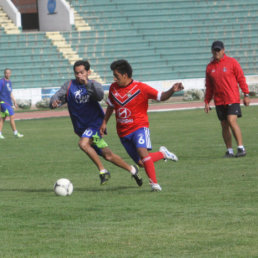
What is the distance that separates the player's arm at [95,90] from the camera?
396 inches

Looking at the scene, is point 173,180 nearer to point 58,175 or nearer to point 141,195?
point 141,195

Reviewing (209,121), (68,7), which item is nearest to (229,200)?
(209,121)

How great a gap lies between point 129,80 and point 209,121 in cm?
1376

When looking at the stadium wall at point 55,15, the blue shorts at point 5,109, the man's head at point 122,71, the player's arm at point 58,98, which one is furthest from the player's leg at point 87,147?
the stadium wall at point 55,15

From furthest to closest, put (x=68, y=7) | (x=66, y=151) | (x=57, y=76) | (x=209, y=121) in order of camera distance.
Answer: (x=68, y=7) < (x=57, y=76) < (x=209, y=121) < (x=66, y=151)

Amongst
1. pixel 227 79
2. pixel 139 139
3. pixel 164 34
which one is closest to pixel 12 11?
pixel 164 34

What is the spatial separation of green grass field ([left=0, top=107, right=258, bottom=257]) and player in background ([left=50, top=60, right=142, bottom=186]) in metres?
0.42

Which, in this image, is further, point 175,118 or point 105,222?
point 175,118

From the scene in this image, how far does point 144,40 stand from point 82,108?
3146 centimetres

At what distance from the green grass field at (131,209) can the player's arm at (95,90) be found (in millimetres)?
1305

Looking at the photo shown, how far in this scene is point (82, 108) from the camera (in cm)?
1039

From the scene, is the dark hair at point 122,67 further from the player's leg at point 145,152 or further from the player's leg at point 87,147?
the player's leg at point 87,147

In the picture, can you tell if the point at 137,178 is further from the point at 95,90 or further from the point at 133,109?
the point at 95,90

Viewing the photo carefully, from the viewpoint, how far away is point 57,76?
3834 cm
